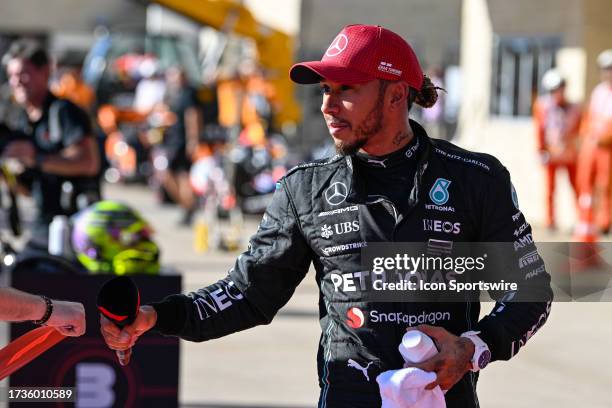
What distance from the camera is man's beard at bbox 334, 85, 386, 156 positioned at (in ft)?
12.6

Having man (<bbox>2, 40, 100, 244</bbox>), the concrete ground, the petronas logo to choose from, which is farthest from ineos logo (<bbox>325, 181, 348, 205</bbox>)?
the concrete ground

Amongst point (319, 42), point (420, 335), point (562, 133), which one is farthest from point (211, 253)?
point (319, 42)

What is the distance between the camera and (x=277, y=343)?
9492 millimetres

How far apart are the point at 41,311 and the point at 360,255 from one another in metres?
0.95

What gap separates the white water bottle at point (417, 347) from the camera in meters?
3.46

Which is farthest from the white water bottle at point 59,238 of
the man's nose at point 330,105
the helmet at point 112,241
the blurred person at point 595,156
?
the blurred person at point 595,156

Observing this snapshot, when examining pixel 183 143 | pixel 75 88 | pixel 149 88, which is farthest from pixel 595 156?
pixel 75 88

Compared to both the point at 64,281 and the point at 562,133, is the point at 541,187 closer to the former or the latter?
the point at 562,133

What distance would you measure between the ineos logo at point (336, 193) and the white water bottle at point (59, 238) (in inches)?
137

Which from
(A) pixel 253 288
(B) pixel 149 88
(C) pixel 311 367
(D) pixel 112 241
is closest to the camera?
(A) pixel 253 288

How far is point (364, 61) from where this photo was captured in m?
3.81

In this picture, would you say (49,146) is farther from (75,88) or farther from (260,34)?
(75,88)

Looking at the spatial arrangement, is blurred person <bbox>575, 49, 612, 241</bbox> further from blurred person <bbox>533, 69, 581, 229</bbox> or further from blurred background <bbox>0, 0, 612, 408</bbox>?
blurred person <bbox>533, 69, 581, 229</bbox>

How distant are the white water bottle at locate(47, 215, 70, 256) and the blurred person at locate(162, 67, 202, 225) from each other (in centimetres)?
899
